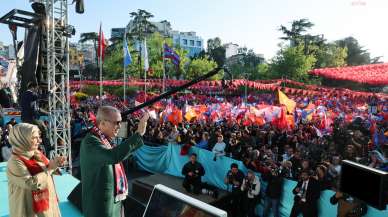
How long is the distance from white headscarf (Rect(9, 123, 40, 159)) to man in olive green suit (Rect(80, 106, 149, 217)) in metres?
0.56

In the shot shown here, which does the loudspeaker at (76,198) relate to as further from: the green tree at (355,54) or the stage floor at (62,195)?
the green tree at (355,54)

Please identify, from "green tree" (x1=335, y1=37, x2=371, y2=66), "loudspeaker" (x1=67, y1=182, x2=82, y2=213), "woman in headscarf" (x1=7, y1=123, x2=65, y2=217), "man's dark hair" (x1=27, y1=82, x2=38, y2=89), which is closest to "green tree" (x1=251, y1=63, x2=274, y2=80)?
"green tree" (x1=335, y1=37, x2=371, y2=66)

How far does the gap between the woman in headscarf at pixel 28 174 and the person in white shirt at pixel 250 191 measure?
4.97m

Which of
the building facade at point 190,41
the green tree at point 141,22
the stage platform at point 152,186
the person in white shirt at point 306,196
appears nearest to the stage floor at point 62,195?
the stage platform at point 152,186

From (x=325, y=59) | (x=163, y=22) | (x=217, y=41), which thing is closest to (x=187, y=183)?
(x=325, y=59)

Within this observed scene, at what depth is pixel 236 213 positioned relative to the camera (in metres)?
7.75

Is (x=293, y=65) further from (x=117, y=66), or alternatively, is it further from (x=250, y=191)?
(x=250, y=191)

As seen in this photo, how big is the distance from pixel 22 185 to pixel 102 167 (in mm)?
859

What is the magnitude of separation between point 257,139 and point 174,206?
33.4 ft

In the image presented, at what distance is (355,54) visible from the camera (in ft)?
240

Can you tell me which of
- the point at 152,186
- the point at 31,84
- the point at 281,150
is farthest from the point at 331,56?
the point at 31,84

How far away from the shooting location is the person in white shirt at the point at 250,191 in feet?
23.9

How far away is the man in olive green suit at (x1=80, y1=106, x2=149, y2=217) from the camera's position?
252 centimetres

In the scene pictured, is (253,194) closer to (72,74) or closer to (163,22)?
(72,74)
